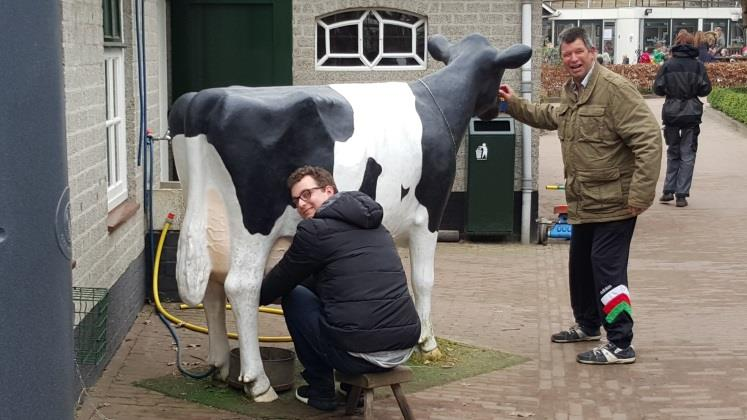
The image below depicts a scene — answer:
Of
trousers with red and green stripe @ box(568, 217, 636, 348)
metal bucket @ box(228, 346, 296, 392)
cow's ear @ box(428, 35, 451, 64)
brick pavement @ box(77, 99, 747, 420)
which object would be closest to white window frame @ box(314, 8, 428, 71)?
brick pavement @ box(77, 99, 747, 420)

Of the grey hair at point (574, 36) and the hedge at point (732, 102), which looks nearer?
the grey hair at point (574, 36)

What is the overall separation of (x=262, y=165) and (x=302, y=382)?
1.48 metres

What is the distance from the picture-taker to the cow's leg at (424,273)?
22.9 ft

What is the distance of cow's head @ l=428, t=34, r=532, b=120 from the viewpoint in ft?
23.3

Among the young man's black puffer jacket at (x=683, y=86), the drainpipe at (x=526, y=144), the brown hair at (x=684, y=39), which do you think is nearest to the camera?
the drainpipe at (x=526, y=144)

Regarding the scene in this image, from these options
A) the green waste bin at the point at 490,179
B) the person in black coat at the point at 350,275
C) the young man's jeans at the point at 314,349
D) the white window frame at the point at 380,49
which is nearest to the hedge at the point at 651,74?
the white window frame at the point at 380,49

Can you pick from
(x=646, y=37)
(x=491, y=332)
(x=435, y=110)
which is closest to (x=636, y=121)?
(x=435, y=110)

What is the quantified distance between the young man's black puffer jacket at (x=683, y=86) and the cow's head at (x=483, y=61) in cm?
731

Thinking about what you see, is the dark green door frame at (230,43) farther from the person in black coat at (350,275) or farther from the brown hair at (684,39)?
the person in black coat at (350,275)

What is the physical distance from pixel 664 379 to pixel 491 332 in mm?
1539

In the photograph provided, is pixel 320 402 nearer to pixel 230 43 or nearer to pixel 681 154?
pixel 230 43

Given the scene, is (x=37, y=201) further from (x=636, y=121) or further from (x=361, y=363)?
(x=636, y=121)

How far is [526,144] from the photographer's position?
464 inches

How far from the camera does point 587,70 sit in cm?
734
